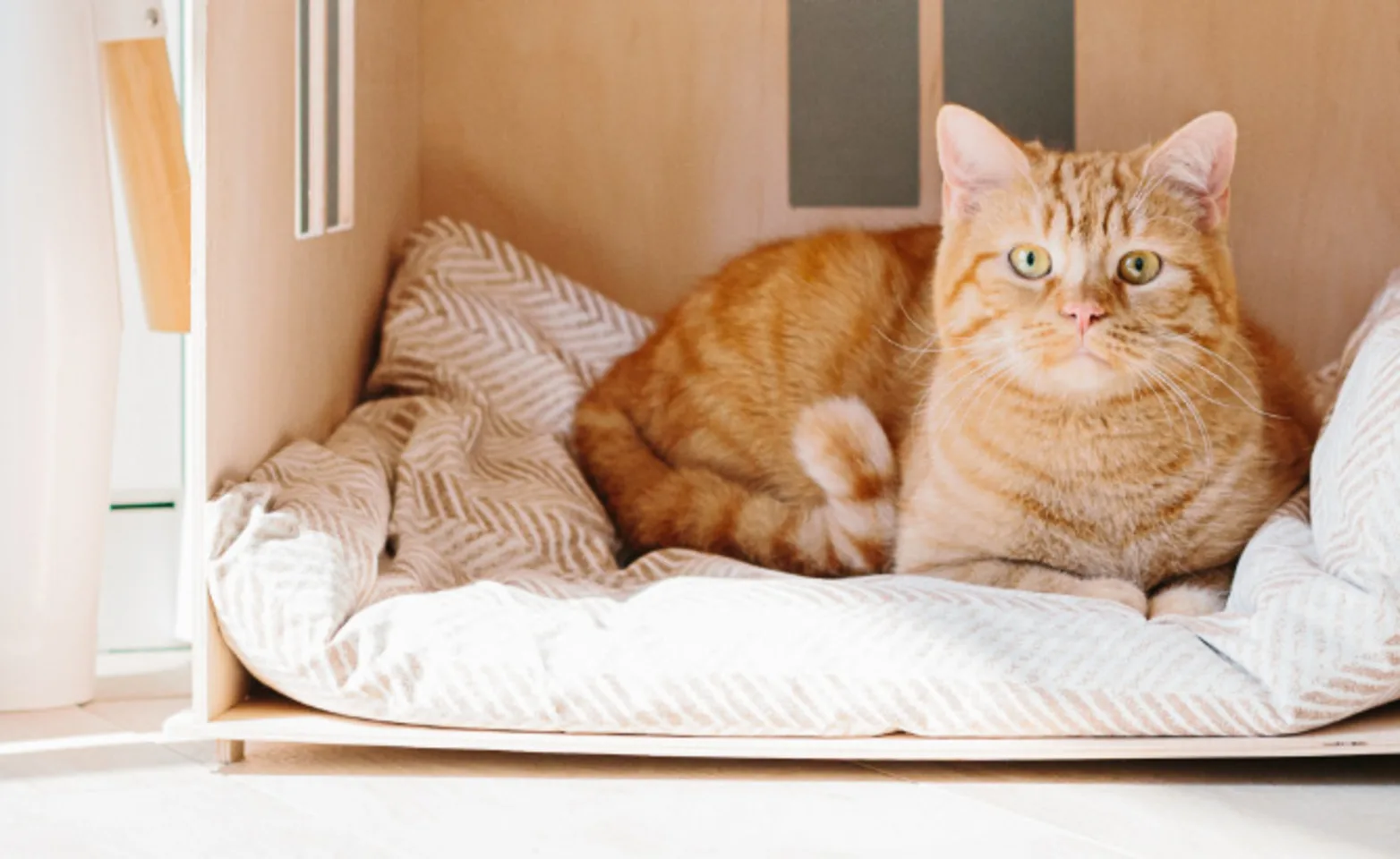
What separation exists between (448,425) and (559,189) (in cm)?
66

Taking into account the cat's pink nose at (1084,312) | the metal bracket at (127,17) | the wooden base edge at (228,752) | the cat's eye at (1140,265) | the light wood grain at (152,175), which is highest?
the metal bracket at (127,17)

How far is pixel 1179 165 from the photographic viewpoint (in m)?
1.87

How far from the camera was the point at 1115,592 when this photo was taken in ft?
5.95

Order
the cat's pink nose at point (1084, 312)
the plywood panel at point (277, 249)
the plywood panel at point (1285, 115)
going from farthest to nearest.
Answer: the plywood panel at point (1285, 115)
the cat's pink nose at point (1084, 312)
the plywood panel at point (277, 249)

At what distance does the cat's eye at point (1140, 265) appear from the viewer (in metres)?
1.84

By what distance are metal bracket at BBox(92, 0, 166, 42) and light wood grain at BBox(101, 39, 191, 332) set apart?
20 millimetres

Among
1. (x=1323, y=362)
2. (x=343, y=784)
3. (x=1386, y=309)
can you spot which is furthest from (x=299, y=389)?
(x=1323, y=362)

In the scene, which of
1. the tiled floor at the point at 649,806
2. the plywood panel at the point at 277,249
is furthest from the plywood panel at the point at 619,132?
the tiled floor at the point at 649,806

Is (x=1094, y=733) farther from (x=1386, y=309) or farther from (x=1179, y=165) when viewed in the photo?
(x=1386, y=309)

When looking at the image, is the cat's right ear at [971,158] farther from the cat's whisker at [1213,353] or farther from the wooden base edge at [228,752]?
the wooden base edge at [228,752]

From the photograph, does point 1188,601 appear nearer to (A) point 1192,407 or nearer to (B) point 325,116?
(A) point 1192,407

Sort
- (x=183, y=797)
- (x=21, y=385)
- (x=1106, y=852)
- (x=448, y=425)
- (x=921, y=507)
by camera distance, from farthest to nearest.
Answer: (x=448, y=425)
(x=921, y=507)
(x=21, y=385)
(x=183, y=797)
(x=1106, y=852)

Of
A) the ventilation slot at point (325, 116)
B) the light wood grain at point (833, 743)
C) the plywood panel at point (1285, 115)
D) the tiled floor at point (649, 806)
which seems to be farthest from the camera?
the plywood panel at point (1285, 115)

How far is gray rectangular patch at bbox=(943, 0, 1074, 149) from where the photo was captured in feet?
8.75
